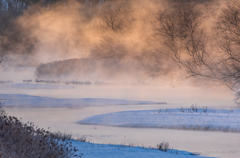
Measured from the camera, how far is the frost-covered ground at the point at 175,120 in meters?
10.5

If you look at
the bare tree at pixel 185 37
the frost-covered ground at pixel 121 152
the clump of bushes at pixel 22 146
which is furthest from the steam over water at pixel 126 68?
the clump of bushes at pixel 22 146

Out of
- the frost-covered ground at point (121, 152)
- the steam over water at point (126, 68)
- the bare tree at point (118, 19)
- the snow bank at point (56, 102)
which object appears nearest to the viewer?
the frost-covered ground at point (121, 152)

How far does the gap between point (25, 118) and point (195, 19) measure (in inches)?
570

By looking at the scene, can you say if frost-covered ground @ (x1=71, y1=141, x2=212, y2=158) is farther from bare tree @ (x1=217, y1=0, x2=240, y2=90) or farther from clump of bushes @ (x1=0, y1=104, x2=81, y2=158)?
bare tree @ (x1=217, y1=0, x2=240, y2=90)

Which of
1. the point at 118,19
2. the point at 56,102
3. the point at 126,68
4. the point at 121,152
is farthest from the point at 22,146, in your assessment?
the point at 126,68

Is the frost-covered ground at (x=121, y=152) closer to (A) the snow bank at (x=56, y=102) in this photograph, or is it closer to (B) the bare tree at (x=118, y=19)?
(A) the snow bank at (x=56, y=102)

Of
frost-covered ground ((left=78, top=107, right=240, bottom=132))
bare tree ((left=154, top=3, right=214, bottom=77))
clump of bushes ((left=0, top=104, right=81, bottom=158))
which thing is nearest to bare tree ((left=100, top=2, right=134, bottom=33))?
bare tree ((left=154, top=3, right=214, bottom=77))

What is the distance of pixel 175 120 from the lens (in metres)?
11.2

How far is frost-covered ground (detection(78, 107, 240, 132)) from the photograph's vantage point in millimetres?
10516

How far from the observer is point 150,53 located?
27.6 m

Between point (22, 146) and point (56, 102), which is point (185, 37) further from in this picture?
point (22, 146)

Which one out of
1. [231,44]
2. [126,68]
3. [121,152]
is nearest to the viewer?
[121,152]

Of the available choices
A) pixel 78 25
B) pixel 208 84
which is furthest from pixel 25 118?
pixel 78 25

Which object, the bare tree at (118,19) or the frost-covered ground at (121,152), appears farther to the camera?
the bare tree at (118,19)
